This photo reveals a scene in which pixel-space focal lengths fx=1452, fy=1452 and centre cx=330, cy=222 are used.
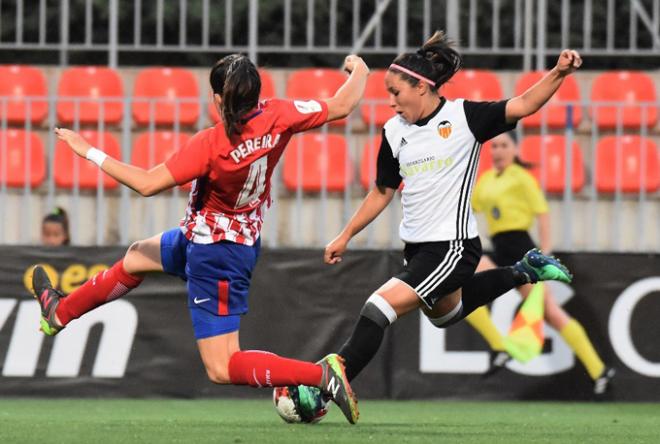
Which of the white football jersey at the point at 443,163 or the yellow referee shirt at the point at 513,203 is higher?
the white football jersey at the point at 443,163

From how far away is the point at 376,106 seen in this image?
12344mm

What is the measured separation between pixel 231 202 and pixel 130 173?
1.92 ft

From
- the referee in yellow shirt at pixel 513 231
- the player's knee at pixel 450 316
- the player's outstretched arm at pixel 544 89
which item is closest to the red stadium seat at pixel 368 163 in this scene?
the referee in yellow shirt at pixel 513 231

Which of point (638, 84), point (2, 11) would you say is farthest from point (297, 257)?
point (2, 11)

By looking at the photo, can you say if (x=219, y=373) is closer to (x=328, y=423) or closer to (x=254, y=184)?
(x=254, y=184)

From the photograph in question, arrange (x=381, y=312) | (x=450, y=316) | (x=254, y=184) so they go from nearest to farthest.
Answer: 1. (x=254, y=184)
2. (x=381, y=312)
3. (x=450, y=316)

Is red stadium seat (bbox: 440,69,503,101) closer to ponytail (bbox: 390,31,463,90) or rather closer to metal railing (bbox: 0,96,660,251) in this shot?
metal railing (bbox: 0,96,660,251)

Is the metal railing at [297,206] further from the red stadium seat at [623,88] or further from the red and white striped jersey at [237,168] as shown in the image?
the red and white striped jersey at [237,168]

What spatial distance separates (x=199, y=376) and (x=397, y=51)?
4.57m

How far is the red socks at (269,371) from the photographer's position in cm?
702

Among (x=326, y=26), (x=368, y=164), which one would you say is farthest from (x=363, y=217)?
(x=326, y=26)

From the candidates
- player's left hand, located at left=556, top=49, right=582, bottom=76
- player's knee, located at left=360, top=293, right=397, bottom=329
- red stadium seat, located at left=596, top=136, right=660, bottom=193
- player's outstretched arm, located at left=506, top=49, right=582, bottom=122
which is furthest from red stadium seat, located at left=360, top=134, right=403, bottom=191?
player's left hand, located at left=556, top=49, right=582, bottom=76

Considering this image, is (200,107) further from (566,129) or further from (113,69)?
(566,129)

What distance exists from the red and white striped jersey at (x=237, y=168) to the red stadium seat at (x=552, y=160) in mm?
4532
